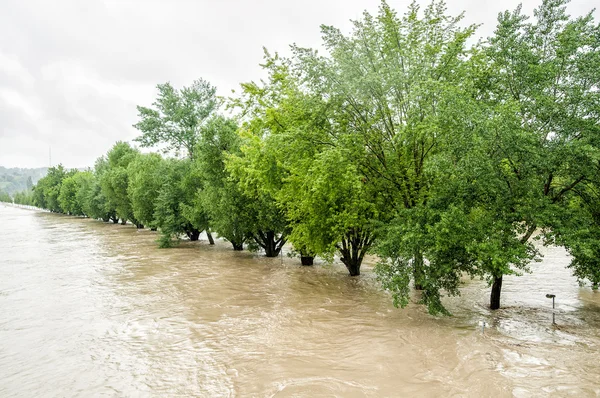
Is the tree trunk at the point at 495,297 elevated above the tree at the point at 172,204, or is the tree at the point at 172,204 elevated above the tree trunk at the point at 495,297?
the tree at the point at 172,204

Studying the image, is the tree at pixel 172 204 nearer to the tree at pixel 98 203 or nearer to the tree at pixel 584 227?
the tree at pixel 584 227

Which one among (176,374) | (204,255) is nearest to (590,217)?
(176,374)

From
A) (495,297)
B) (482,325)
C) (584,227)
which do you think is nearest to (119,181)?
(495,297)

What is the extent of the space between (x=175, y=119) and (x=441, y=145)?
44478 millimetres

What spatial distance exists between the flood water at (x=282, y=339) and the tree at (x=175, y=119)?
34224mm

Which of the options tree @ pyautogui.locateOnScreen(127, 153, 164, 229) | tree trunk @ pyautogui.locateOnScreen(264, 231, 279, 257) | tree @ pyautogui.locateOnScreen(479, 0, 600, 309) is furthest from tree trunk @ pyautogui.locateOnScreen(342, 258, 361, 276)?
tree @ pyautogui.locateOnScreen(127, 153, 164, 229)

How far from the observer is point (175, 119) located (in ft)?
167

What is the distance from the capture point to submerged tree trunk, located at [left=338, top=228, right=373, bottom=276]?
18.7m

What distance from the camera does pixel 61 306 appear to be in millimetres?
15828

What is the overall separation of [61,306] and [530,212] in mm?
17972

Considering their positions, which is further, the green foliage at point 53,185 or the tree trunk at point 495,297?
the green foliage at point 53,185

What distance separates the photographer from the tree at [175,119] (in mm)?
51781

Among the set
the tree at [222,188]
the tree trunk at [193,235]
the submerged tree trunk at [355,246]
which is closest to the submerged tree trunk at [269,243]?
the tree at [222,188]

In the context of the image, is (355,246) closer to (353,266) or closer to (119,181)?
(353,266)
